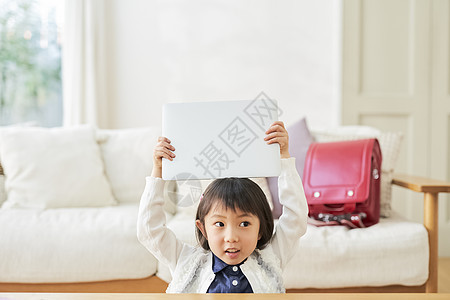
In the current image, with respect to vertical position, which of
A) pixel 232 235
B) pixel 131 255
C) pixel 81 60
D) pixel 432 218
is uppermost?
pixel 81 60

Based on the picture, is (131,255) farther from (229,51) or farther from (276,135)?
(229,51)

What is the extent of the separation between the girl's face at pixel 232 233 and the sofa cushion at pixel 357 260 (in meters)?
0.63

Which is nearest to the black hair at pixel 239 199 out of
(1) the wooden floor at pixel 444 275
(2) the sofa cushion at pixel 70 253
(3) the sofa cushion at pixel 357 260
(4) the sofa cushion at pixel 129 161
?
(3) the sofa cushion at pixel 357 260

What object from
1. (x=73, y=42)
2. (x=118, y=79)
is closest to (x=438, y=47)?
(x=118, y=79)

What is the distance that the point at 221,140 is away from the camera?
0.90 metres

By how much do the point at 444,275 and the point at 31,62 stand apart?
283cm

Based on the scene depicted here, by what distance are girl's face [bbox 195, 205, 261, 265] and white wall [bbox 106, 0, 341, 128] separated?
190 centimetres

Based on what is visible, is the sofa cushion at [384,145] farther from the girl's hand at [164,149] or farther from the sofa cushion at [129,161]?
the girl's hand at [164,149]

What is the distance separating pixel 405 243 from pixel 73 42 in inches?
87.9

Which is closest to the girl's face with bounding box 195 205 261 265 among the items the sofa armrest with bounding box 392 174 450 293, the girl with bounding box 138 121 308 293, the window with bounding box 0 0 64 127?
the girl with bounding box 138 121 308 293

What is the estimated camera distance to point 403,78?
2.72 metres

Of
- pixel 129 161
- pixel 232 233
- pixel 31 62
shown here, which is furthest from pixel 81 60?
pixel 232 233

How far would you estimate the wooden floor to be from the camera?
2136mm

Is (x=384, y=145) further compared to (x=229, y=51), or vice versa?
(x=229, y=51)
